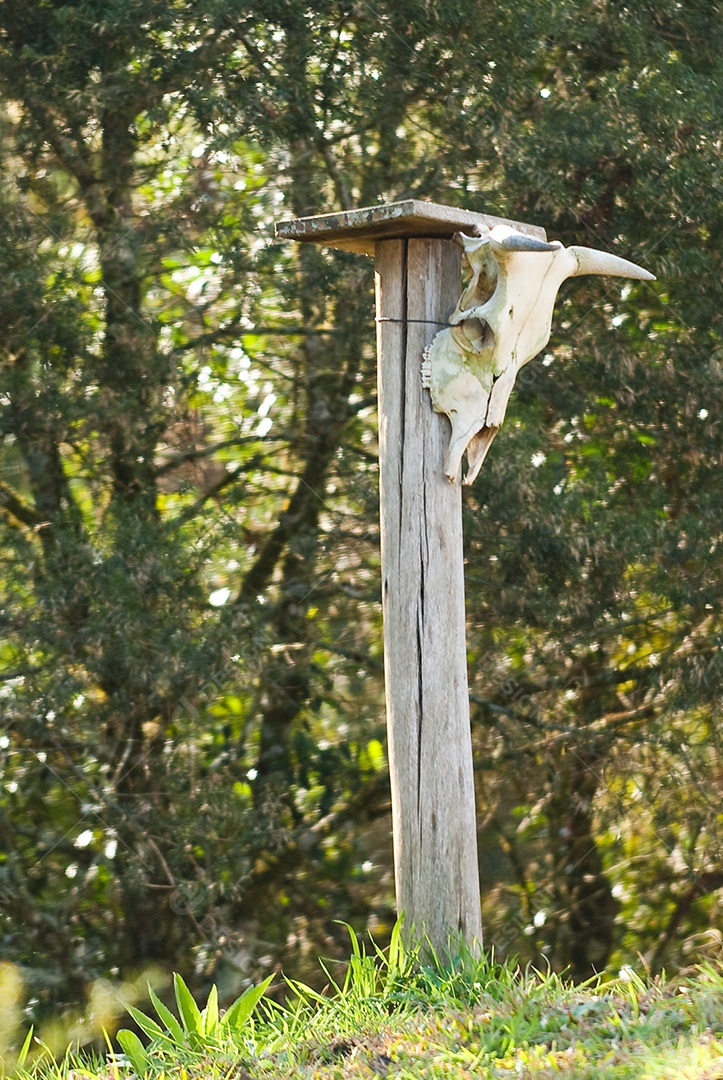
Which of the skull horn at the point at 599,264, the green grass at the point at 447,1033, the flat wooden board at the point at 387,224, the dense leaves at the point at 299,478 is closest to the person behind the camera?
the green grass at the point at 447,1033

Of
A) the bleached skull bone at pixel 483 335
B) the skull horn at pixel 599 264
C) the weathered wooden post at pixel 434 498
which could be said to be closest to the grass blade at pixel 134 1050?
the weathered wooden post at pixel 434 498

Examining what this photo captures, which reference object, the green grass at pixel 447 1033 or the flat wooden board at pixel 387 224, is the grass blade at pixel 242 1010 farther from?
the flat wooden board at pixel 387 224

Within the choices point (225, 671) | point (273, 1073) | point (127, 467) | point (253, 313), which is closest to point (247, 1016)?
point (273, 1073)

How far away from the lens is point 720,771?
6.12m

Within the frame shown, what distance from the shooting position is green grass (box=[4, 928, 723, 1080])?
9.34 ft

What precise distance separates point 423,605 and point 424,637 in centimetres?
9

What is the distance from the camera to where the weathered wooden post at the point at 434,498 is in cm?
343

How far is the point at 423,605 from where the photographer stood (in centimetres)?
345

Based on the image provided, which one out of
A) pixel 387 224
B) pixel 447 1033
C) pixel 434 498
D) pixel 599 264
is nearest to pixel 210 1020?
pixel 447 1033

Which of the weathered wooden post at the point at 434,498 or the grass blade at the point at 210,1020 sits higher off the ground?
the weathered wooden post at the point at 434,498

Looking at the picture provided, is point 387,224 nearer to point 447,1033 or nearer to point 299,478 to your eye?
point 447,1033

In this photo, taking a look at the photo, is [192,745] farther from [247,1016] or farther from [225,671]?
[247,1016]

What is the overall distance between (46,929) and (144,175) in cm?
379

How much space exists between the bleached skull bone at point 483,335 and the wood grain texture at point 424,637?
5 cm
